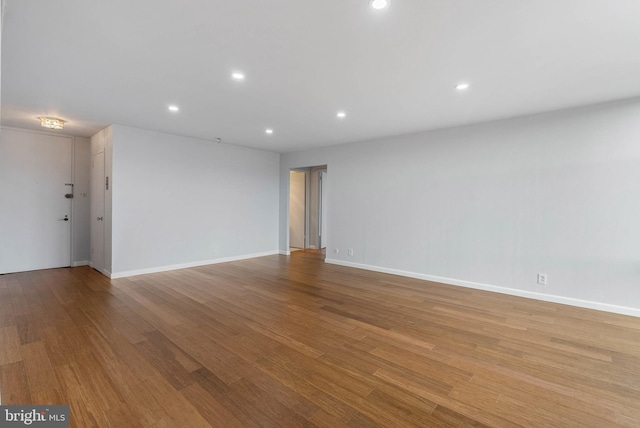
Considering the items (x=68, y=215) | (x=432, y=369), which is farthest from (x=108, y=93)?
(x=432, y=369)

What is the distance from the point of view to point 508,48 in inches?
93.1

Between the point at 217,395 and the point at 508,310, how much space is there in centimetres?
351

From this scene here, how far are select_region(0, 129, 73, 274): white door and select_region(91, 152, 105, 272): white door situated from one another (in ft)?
1.85

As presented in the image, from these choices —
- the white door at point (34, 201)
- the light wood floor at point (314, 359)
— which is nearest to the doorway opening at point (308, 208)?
the light wood floor at point (314, 359)

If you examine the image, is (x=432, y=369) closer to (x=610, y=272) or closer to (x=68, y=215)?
A: (x=610, y=272)

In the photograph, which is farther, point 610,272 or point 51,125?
point 51,125

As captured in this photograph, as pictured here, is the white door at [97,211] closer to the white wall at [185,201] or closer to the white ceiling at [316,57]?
the white wall at [185,201]

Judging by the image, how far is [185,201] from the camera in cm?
571

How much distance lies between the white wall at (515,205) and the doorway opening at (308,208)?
2333 mm

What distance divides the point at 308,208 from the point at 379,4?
6.65 metres

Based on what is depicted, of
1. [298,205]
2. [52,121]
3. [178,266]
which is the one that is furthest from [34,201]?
[298,205]

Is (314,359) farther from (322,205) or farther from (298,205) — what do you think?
(298,205)
